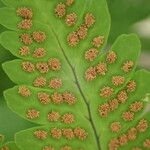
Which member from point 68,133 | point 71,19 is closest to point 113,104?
point 68,133

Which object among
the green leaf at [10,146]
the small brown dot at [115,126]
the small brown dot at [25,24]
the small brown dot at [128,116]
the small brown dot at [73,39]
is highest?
the small brown dot at [25,24]

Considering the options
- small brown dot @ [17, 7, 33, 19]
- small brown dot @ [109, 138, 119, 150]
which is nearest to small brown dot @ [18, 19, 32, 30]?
small brown dot @ [17, 7, 33, 19]

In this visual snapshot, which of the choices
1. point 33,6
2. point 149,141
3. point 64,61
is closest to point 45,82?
point 64,61

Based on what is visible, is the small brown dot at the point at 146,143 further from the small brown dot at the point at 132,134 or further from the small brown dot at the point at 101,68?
the small brown dot at the point at 101,68

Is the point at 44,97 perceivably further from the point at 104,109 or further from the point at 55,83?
the point at 104,109

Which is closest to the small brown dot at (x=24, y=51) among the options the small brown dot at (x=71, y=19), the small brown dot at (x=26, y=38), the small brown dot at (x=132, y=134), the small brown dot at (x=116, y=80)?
the small brown dot at (x=26, y=38)

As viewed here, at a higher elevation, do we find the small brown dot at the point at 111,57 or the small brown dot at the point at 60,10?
the small brown dot at the point at 60,10

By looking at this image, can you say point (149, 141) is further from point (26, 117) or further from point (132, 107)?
point (26, 117)
